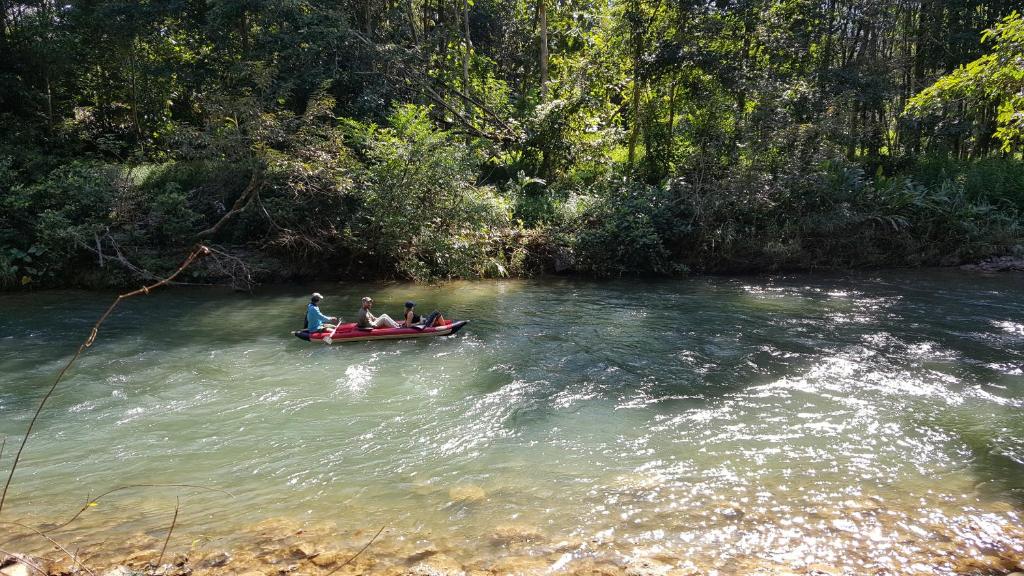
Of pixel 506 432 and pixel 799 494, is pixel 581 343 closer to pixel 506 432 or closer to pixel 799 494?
pixel 506 432

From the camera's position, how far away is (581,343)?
34.4 ft

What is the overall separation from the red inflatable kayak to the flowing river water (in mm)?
144

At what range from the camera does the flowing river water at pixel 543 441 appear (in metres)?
4.77

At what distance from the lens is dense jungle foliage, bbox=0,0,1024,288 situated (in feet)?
48.2

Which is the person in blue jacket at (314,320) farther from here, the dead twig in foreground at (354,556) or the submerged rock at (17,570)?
the submerged rock at (17,570)

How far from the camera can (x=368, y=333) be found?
1055 cm

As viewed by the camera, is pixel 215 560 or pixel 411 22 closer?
pixel 215 560

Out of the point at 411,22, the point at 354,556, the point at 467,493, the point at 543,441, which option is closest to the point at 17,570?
the point at 354,556

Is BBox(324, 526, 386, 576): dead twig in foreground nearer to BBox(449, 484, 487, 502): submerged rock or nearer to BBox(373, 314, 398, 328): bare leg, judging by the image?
BBox(449, 484, 487, 502): submerged rock

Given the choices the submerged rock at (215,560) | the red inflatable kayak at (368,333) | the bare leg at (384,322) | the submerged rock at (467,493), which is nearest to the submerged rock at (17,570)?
the submerged rock at (215,560)

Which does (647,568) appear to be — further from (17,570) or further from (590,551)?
(17,570)

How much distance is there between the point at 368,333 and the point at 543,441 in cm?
484

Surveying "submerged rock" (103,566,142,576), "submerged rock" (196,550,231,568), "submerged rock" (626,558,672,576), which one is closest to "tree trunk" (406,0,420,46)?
"submerged rock" (196,550,231,568)

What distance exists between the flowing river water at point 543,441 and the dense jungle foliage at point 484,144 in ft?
12.7
